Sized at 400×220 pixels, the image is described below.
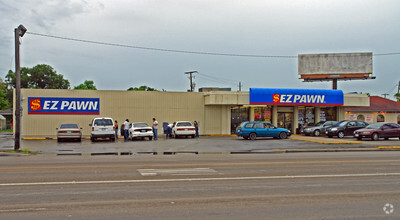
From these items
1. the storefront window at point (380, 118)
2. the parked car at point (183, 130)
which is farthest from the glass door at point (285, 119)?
the storefront window at point (380, 118)

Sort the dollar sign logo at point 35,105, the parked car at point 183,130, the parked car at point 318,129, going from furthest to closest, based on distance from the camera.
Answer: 1. the parked car at point 318,129
2. the dollar sign logo at point 35,105
3. the parked car at point 183,130

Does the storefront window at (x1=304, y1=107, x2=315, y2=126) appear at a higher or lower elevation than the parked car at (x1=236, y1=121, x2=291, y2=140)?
higher

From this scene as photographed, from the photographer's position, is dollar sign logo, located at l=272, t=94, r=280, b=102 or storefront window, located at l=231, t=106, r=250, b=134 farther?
storefront window, located at l=231, t=106, r=250, b=134

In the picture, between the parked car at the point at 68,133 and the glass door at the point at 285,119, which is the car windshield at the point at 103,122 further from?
the glass door at the point at 285,119

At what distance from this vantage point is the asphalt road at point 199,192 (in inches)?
266

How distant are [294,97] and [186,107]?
10405mm

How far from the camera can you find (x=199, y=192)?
28.1 ft

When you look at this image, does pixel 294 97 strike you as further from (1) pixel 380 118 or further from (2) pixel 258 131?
(1) pixel 380 118

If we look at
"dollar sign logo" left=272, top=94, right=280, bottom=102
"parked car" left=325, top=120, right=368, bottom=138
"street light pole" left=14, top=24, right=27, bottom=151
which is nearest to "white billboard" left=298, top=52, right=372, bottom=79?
"dollar sign logo" left=272, top=94, right=280, bottom=102

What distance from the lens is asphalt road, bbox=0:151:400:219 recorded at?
22.1 feet

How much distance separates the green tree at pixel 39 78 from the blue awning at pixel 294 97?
195ft

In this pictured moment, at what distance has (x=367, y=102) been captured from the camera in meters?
39.3

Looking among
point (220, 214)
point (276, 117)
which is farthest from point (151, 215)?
point (276, 117)

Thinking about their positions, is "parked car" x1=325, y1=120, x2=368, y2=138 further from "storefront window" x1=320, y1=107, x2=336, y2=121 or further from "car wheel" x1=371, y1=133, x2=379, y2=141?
"storefront window" x1=320, y1=107, x2=336, y2=121
